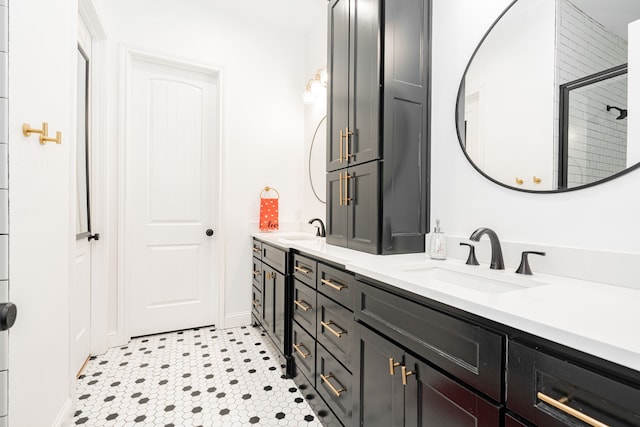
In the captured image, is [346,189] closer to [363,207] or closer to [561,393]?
[363,207]

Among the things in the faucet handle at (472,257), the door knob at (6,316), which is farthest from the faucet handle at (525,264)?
the door knob at (6,316)

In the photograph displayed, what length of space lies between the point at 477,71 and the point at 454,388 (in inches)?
54.0

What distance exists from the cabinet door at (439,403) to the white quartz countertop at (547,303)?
0.21 metres

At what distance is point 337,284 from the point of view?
1.46 metres

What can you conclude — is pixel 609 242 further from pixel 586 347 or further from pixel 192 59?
pixel 192 59

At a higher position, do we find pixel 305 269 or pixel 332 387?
pixel 305 269

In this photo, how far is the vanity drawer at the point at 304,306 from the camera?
171cm

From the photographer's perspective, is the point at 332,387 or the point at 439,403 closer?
the point at 439,403

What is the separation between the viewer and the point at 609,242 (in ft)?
3.33

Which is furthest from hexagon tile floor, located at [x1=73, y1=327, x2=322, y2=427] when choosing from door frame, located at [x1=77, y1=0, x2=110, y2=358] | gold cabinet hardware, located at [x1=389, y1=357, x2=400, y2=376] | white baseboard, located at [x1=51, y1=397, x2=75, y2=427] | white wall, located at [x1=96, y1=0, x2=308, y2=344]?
gold cabinet hardware, located at [x1=389, y1=357, x2=400, y2=376]

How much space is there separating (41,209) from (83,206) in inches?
40.0

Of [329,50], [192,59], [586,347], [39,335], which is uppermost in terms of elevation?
[192,59]

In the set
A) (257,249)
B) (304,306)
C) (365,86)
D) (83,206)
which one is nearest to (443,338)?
(304,306)

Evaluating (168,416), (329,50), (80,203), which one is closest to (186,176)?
(80,203)
